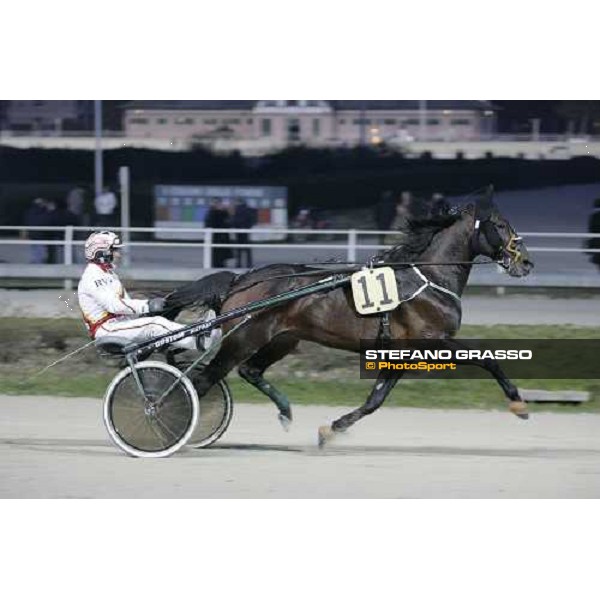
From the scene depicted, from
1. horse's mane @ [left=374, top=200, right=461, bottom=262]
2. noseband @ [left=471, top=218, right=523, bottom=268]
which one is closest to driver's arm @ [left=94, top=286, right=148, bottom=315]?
horse's mane @ [left=374, top=200, right=461, bottom=262]

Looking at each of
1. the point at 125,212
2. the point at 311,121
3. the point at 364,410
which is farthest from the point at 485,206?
the point at 125,212

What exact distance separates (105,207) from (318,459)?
19.7ft

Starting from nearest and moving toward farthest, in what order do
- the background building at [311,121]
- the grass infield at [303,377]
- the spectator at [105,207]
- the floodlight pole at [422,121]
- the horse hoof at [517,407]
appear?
the horse hoof at [517,407] < the grass infield at [303,377] < the background building at [311,121] < the floodlight pole at [422,121] < the spectator at [105,207]

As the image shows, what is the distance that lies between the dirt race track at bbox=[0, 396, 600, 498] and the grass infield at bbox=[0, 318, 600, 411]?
0.38 m

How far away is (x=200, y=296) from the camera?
806cm

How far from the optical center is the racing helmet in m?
7.62

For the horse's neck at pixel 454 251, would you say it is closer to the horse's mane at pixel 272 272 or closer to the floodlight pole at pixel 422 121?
the horse's mane at pixel 272 272

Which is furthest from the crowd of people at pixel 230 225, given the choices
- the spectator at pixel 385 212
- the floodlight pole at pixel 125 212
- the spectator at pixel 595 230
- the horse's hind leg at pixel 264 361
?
the horse's hind leg at pixel 264 361

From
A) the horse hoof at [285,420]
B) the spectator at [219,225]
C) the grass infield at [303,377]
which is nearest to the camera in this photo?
the horse hoof at [285,420]

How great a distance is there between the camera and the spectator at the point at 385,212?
13289mm

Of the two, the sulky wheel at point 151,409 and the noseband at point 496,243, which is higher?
the noseband at point 496,243

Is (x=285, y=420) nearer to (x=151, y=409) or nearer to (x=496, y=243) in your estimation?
(x=151, y=409)

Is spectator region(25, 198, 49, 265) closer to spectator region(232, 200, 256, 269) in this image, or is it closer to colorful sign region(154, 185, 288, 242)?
colorful sign region(154, 185, 288, 242)

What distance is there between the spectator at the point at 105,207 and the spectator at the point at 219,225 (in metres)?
→ 0.91
